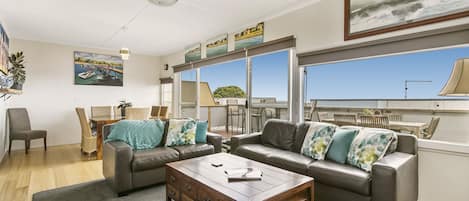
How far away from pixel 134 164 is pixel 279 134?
1.97 meters

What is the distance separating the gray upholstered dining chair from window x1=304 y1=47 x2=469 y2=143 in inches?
212

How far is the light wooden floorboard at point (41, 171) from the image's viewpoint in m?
3.00

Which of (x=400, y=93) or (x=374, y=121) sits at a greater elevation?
(x=400, y=93)

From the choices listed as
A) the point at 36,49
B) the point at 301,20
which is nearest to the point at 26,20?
the point at 36,49

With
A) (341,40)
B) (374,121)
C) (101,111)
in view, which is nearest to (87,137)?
(101,111)

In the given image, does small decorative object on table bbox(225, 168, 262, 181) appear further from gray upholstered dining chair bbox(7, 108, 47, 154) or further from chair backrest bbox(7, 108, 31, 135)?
chair backrest bbox(7, 108, 31, 135)

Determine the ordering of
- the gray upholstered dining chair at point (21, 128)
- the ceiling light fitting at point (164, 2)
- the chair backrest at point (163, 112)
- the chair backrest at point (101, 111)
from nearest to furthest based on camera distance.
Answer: the ceiling light fitting at point (164, 2)
the gray upholstered dining chair at point (21, 128)
the chair backrest at point (101, 111)
the chair backrest at point (163, 112)

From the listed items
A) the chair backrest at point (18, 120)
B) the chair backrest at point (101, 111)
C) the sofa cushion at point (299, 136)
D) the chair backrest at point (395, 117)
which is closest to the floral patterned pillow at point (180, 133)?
the sofa cushion at point (299, 136)

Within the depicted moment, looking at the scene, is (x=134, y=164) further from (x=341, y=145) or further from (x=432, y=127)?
(x=432, y=127)

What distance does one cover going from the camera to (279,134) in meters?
3.43

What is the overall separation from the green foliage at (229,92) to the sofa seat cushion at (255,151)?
4.68ft

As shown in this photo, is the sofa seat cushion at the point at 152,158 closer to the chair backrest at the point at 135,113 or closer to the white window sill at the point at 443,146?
the chair backrest at the point at 135,113

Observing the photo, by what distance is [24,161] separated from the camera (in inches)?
167

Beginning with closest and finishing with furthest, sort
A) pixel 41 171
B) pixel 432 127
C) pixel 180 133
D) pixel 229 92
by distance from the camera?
pixel 432 127 → pixel 180 133 → pixel 41 171 → pixel 229 92
